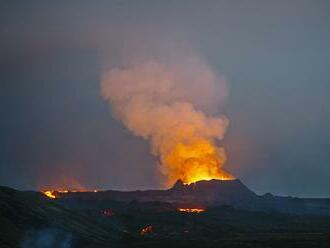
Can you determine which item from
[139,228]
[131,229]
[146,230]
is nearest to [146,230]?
[146,230]

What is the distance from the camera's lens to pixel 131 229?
121 meters

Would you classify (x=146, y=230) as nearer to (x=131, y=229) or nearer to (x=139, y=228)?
(x=139, y=228)

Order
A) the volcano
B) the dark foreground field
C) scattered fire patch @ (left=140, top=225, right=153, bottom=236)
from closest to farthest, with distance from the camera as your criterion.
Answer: the dark foreground field → the volcano → scattered fire patch @ (left=140, top=225, right=153, bottom=236)

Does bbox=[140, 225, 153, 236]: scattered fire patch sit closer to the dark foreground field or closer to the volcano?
the volcano

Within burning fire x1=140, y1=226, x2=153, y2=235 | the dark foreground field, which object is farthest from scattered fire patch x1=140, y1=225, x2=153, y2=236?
the dark foreground field

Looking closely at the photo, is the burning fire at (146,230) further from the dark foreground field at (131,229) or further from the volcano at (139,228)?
the dark foreground field at (131,229)

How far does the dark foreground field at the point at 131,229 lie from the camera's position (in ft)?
274

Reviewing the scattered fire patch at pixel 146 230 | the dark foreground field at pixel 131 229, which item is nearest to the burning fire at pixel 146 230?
the scattered fire patch at pixel 146 230

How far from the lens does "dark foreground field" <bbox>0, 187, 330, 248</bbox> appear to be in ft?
274

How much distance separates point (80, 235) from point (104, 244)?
557cm

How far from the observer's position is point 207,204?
186125mm

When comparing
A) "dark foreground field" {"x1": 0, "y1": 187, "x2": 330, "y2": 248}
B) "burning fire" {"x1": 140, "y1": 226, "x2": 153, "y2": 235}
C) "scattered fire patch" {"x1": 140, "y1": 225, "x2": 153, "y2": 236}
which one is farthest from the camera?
"burning fire" {"x1": 140, "y1": 226, "x2": 153, "y2": 235}

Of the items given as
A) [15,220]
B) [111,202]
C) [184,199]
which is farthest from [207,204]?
[15,220]

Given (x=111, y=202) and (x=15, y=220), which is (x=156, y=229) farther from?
(x=111, y=202)
